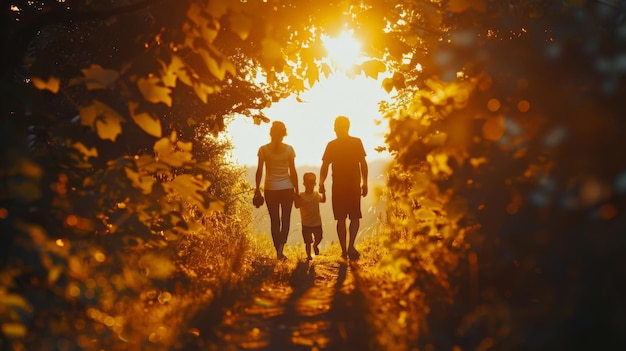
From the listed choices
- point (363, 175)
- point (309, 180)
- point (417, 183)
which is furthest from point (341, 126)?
point (417, 183)

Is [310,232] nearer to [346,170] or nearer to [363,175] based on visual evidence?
[363,175]

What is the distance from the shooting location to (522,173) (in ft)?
12.3

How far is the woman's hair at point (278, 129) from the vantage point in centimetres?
1048

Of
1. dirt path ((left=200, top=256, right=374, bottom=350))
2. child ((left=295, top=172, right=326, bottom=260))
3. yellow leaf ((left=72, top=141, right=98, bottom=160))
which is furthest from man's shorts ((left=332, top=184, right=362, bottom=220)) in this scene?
yellow leaf ((left=72, top=141, right=98, bottom=160))

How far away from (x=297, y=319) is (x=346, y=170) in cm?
539

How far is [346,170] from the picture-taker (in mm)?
10609

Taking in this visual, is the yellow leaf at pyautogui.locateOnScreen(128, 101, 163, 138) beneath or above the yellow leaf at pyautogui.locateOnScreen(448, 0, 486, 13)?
beneath

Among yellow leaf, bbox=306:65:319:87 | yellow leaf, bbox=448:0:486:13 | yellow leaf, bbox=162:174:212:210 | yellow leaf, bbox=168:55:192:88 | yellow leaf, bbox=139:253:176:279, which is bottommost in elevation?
yellow leaf, bbox=139:253:176:279

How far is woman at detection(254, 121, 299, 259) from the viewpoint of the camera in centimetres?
1048

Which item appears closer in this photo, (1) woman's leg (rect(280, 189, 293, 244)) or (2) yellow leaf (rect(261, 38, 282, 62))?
(2) yellow leaf (rect(261, 38, 282, 62))

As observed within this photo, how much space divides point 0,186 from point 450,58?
290 cm

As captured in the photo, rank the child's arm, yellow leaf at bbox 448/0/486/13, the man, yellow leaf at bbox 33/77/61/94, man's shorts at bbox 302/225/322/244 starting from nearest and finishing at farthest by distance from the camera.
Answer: yellow leaf at bbox 33/77/61/94 → yellow leaf at bbox 448/0/486/13 → the man → the child's arm → man's shorts at bbox 302/225/322/244

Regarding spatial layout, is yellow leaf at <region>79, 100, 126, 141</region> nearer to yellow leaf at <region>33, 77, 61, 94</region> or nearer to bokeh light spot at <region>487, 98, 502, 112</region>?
yellow leaf at <region>33, 77, 61, 94</region>

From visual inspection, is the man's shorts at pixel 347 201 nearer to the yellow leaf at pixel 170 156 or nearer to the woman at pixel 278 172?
the woman at pixel 278 172
